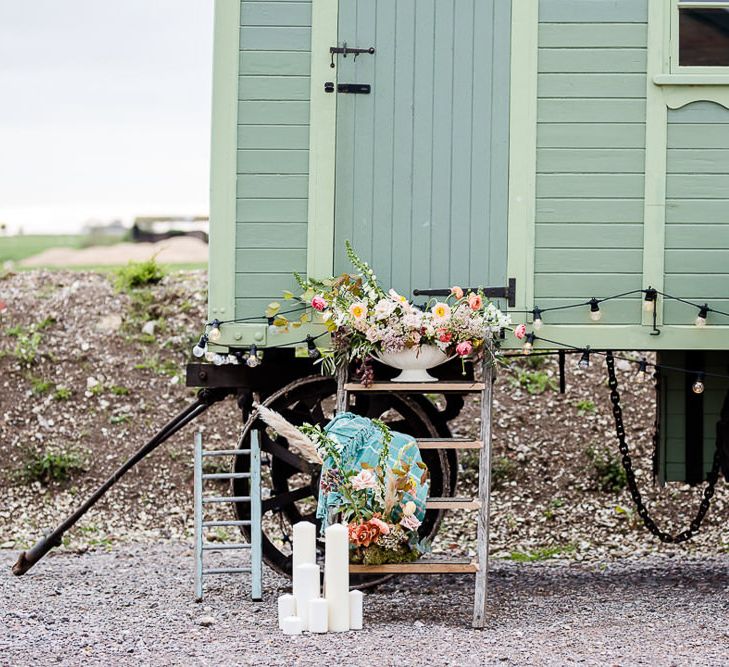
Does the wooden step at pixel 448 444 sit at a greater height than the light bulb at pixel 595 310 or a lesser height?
lesser

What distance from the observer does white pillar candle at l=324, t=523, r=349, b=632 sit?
516 cm

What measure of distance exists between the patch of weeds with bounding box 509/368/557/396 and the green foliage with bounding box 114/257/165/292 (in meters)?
3.67

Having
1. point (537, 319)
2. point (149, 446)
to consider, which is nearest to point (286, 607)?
point (149, 446)

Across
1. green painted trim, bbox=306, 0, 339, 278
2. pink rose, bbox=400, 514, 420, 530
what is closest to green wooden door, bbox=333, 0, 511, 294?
green painted trim, bbox=306, 0, 339, 278

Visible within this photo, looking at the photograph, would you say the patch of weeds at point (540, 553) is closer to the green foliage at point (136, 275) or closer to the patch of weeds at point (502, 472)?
the patch of weeds at point (502, 472)

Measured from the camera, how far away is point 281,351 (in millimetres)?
6430

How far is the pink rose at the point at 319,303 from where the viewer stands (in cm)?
557

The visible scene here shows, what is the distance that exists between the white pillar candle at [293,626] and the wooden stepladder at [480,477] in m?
0.39

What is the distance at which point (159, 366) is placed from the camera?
10.5m

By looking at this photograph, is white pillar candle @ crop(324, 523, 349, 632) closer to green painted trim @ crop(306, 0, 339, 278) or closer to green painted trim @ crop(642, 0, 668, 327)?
green painted trim @ crop(306, 0, 339, 278)

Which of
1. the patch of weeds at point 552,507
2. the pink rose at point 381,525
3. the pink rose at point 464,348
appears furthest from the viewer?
the patch of weeds at point 552,507

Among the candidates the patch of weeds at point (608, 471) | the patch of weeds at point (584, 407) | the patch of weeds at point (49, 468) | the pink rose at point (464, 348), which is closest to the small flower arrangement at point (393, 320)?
the pink rose at point (464, 348)

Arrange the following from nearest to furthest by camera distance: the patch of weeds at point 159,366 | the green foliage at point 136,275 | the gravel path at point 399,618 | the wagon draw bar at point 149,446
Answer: the gravel path at point 399,618
the wagon draw bar at point 149,446
the patch of weeds at point 159,366
the green foliage at point 136,275

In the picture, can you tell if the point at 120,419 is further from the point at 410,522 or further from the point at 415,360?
the point at 410,522
